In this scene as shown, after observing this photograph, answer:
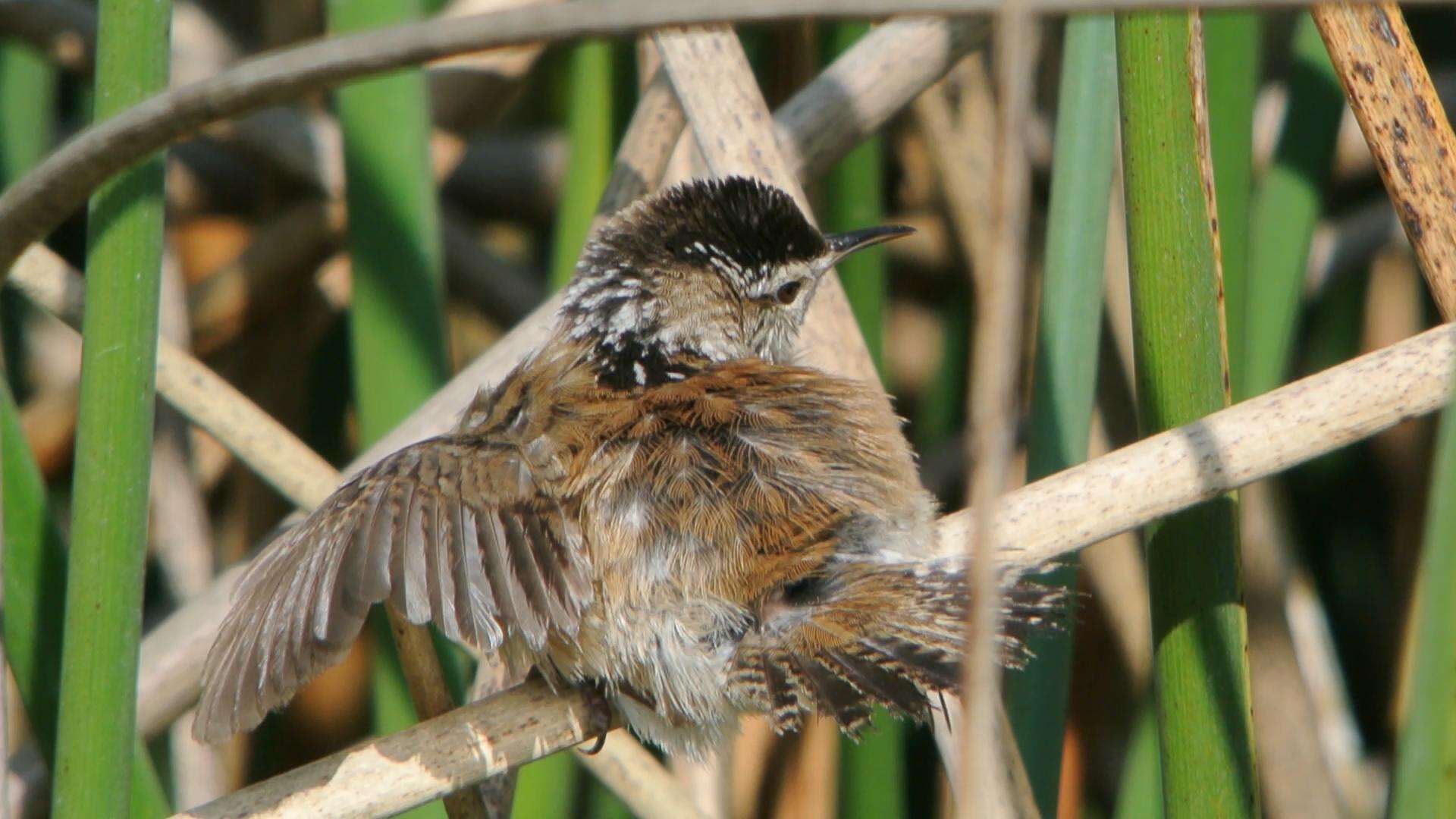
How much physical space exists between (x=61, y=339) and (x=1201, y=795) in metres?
2.52

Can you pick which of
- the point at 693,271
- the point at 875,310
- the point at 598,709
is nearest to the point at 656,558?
the point at 598,709

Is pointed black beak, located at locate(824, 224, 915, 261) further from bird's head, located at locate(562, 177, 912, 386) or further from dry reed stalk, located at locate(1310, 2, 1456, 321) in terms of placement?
dry reed stalk, located at locate(1310, 2, 1456, 321)

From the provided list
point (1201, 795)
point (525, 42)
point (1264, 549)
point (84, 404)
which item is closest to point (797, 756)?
point (1264, 549)

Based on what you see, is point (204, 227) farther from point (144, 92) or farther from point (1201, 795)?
point (1201, 795)

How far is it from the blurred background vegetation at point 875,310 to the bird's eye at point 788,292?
11.7 inches

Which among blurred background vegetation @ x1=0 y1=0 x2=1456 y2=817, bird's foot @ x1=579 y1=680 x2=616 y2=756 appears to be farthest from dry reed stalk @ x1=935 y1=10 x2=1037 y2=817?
blurred background vegetation @ x1=0 y1=0 x2=1456 y2=817

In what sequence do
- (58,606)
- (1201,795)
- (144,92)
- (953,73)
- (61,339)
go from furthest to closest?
(61,339) → (953,73) → (58,606) → (1201,795) → (144,92)

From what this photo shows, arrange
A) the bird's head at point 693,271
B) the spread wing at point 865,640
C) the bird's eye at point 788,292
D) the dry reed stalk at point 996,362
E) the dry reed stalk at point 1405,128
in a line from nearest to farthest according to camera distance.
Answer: the dry reed stalk at point 996,362 → the spread wing at point 865,640 → the dry reed stalk at point 1405,128 → the bird's head at point 693,271 → the bird's eye at point 788,292

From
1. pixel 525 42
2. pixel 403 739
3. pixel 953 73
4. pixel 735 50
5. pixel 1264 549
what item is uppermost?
pixel 953 73

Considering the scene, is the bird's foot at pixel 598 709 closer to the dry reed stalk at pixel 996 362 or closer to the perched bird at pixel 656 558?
the perched bird at pixel 656 558

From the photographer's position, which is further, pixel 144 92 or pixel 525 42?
pixel 144 92

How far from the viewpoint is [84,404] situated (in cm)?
124

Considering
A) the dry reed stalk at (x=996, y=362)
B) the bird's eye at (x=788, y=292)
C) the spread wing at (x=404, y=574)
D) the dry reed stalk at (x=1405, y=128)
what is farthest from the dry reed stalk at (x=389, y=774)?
the dry reed stalk at (x=1405, y=128)

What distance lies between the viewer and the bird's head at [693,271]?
1.83m
